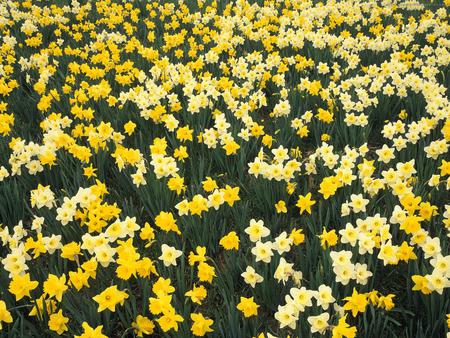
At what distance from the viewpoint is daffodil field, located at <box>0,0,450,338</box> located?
6.59 feet

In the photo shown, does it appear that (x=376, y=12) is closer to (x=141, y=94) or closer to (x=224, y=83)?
(x=224, y=83)

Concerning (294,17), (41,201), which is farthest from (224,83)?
(294,17)

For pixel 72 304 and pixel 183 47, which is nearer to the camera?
pixel 72 304

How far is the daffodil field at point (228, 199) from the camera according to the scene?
2.01 meters

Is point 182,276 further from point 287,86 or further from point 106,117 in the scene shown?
point 287,86

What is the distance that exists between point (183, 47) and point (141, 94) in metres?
2.33

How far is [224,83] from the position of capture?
4.32 metres

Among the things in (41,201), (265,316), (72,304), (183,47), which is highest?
(183,47)

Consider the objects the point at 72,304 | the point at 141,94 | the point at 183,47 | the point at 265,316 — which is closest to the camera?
the point at 72,304

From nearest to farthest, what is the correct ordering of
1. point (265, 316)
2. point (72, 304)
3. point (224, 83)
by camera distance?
point (72, 304)
point (265, 316)
point (224, 83)

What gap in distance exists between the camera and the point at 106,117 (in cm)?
413

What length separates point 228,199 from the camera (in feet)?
8.55

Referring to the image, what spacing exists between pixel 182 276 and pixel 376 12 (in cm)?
623

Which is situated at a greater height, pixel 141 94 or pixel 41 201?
pixel 141 94
